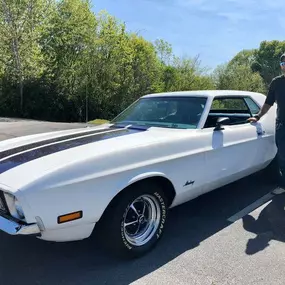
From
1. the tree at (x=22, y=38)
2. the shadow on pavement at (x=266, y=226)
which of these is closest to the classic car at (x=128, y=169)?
the shadow on pavement at (x=266, y=226)

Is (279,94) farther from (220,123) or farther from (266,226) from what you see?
(266,226)

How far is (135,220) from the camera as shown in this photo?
3125 millimetres

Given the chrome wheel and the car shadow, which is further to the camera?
the chrome wheel

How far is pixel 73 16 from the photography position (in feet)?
84.4

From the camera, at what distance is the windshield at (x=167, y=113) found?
396 cm

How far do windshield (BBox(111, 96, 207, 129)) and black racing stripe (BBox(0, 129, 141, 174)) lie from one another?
65cm

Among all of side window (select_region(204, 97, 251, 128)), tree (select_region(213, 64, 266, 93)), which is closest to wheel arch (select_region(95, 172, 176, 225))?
side window (select_region(204, 97, 251, 128))

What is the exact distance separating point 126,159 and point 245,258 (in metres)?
1.38

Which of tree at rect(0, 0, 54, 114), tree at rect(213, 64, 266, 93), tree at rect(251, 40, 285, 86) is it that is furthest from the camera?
tree at rect(251, 40, 285, 86)

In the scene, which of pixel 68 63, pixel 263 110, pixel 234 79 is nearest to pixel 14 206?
pixel 263 110

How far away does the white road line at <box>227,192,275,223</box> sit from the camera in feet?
13.0

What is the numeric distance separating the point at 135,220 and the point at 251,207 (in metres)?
1.85

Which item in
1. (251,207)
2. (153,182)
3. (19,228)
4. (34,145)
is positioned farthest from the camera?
(251,207)

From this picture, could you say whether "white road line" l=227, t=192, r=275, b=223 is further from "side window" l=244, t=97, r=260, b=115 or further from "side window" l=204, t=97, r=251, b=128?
"side window" l=244, t=97, r=260, b=115
